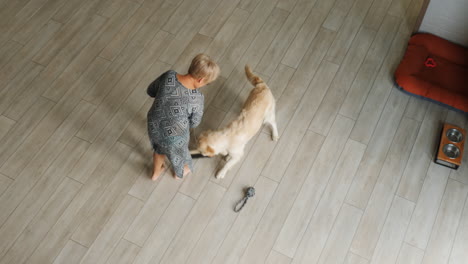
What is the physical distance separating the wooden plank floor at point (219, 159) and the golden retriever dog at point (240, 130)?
1.12 ft

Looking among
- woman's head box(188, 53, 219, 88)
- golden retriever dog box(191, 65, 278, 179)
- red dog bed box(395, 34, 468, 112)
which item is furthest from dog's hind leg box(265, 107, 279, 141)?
red dog bed box(395, 34, 468, 112)

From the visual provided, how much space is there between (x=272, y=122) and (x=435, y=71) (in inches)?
53.4

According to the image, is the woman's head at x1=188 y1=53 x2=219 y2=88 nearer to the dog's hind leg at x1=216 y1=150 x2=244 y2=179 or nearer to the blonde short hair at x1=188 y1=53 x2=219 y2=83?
the blonde short hair at x1=188 y1=53 x2=219 y2=83

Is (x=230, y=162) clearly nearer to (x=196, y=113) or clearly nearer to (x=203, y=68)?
Answer: (x=196, y=113)

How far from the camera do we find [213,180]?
2795 mm

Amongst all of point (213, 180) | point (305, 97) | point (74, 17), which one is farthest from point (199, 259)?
point (74, 17)

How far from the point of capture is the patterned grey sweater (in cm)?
214

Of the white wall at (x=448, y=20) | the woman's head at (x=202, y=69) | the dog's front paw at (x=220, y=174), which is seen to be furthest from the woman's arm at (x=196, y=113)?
the white wall at (x=448, y=20)

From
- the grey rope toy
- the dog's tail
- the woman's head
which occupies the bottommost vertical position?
the grey rope toy

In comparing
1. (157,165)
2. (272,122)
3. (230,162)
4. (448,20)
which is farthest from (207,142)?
(448,20)

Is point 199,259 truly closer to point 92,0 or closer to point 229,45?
point 229,45

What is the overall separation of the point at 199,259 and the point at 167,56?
1.54 meters

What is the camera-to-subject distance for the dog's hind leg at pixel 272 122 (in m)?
2.70

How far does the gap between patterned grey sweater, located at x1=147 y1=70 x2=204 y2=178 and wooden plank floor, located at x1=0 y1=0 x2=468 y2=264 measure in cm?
53
